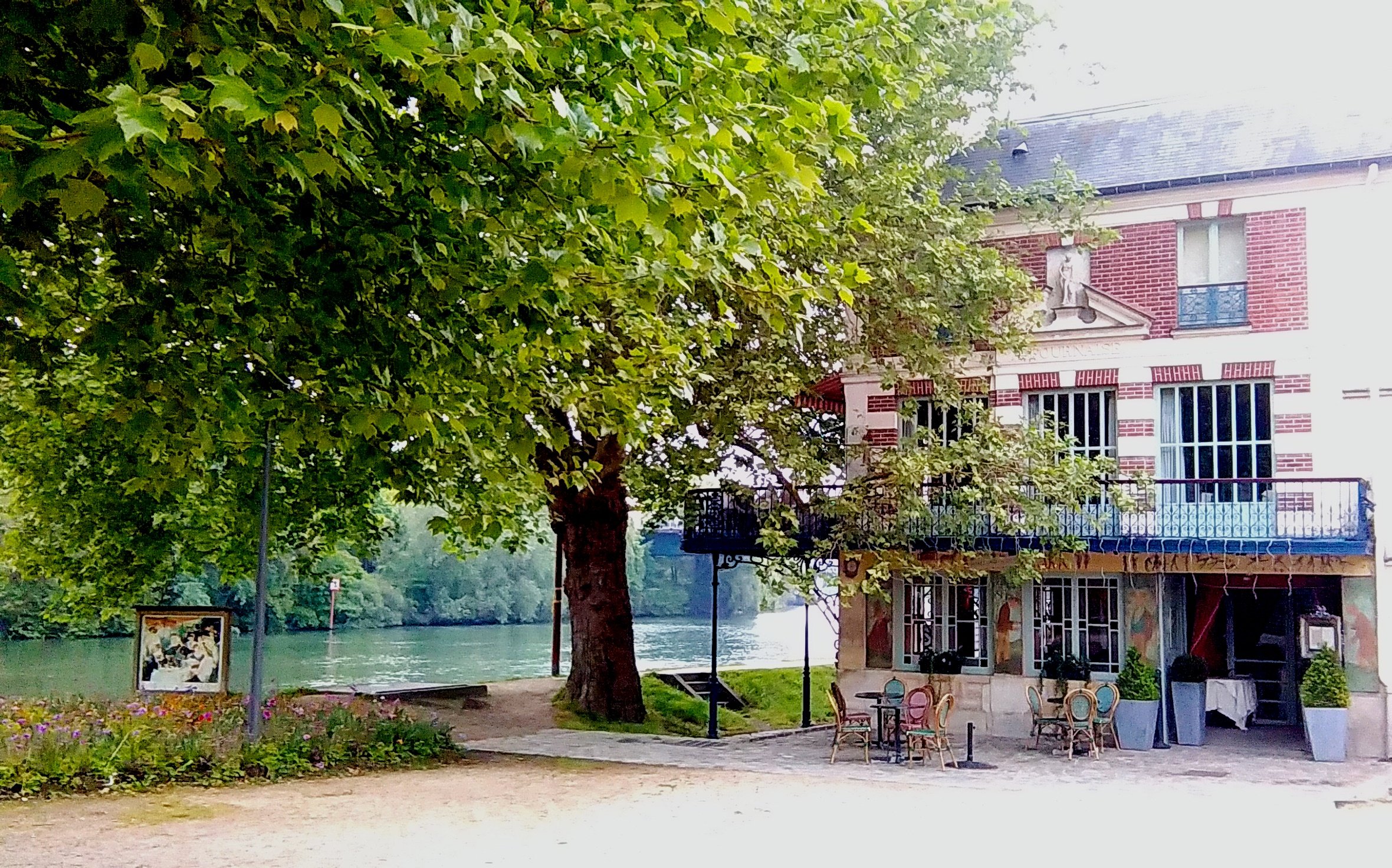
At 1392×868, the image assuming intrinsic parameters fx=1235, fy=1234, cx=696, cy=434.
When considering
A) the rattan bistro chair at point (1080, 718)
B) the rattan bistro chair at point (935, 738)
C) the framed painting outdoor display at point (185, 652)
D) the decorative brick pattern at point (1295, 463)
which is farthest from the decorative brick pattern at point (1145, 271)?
the framed painting outdoor display at point (185, 652)

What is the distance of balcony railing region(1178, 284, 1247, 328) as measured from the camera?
57.5ft

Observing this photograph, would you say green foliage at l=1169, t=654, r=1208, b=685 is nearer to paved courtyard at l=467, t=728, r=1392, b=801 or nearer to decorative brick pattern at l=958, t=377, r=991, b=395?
paved courtyard at l=467, t=728, r=1392, b=801

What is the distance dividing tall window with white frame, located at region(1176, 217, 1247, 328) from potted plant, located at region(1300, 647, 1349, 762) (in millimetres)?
4965

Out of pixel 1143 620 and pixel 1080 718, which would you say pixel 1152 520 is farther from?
pixel 1080 718

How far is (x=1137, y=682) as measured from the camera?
16688 mm

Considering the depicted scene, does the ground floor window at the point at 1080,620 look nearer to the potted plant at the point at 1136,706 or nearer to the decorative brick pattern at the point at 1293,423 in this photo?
the potted plant at the point at 1136,706

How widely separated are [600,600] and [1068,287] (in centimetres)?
880

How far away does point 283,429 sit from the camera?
7.52 m

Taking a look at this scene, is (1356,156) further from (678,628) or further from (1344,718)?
(678,628)

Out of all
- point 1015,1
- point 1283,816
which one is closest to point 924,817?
point 1283,816

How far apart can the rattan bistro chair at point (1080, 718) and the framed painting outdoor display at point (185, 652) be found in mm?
10575

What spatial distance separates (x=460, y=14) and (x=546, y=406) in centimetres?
408

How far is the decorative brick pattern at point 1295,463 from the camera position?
55.3 ft

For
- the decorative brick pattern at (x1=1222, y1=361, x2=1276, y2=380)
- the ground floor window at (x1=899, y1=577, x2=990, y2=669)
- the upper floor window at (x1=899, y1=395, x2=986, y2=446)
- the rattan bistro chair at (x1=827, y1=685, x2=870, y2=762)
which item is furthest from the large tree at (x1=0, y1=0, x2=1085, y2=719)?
the ground floor window at (x1=899, y1=577, x2=990, y2=669)
